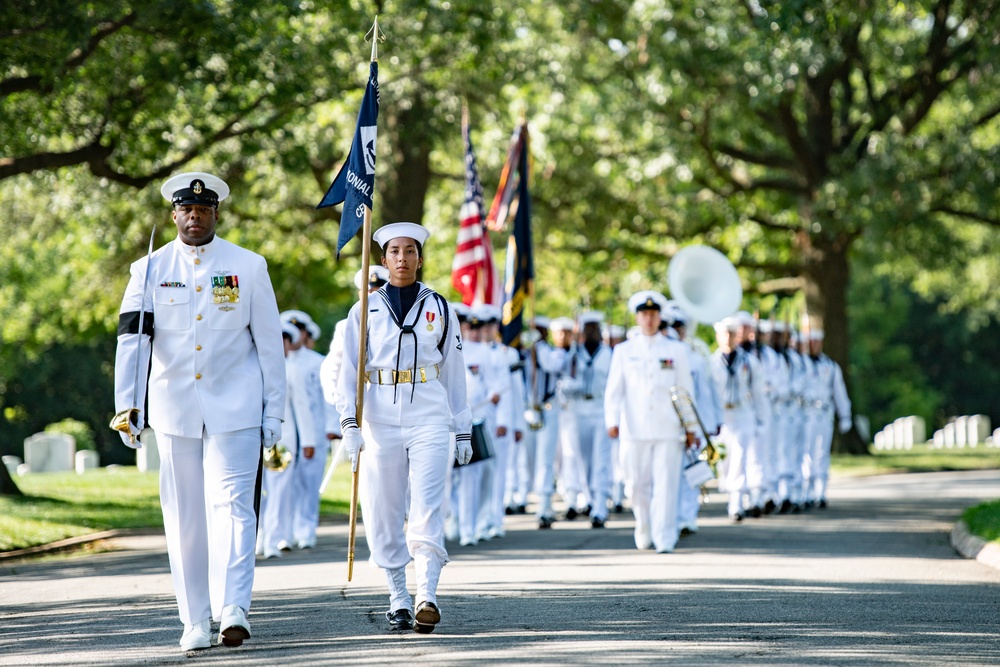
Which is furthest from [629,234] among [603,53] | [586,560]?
[586,560]

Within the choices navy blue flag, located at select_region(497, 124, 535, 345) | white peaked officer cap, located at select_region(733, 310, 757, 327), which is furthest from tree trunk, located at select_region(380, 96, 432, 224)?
white peaked officer cap, located at select_region(733, 310, 757, 327)

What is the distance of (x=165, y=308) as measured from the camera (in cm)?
782

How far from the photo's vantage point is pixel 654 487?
45.4 ft

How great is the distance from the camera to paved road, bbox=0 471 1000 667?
293 inches

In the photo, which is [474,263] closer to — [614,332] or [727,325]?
[614,332]

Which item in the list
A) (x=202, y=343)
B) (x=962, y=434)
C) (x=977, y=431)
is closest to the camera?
(x=202, y=343)

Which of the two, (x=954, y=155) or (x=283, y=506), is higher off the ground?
(x=954, y=155)

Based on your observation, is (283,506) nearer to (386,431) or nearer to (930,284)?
(386,431)

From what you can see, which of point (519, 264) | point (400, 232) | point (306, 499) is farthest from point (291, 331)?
point (400, 232)

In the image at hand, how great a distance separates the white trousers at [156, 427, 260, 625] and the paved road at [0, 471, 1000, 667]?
31cm

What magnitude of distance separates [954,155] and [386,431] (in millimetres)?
21283

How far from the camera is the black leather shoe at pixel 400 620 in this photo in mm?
8297

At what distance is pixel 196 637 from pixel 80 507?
12.1 metres

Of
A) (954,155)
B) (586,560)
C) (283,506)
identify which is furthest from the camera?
(954,155)
